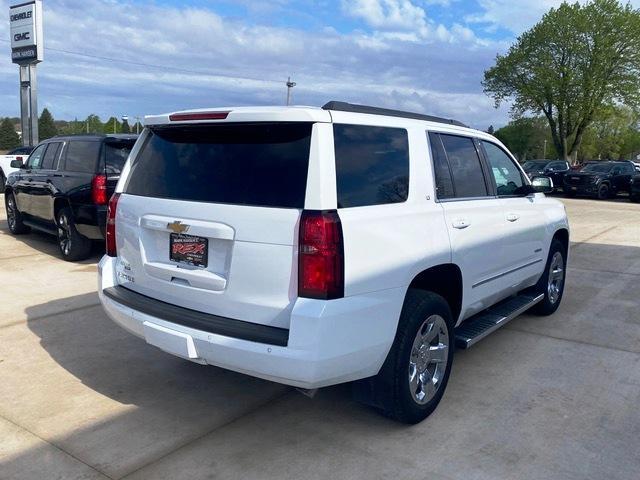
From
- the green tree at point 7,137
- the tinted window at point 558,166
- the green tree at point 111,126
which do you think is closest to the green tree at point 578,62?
the tinted window at point 558,166

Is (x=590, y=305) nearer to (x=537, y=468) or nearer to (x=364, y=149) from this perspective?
(x=537, y=468)

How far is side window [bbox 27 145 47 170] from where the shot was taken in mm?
9320

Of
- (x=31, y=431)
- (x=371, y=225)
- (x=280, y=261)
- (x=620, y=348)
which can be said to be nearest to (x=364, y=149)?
(x=371, y=225)

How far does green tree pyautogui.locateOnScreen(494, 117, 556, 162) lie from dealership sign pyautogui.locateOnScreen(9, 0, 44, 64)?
226ft

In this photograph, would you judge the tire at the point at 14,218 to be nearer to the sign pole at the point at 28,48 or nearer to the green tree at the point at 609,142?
the sign pole at the point at 28,48

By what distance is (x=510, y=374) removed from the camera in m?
4.57

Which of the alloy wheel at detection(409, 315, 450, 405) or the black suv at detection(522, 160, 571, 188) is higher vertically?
the black suv at detection(522, 160, 571, 188)

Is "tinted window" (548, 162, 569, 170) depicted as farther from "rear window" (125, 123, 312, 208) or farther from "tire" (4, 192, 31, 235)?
"rear window" (125, 123, 312, 208)

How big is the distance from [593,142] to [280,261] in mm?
84207

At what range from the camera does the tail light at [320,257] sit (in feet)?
9.78

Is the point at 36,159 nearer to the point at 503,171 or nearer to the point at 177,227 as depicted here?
the point at 177,227

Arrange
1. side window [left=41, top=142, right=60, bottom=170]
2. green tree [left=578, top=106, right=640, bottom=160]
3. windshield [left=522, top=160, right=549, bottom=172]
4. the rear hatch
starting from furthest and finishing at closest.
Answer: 1. green tree [left=578, top=106, right=640, bottom=160]
2. windshield [left=522, top=160, right=549, bottom=172]
3. side window [left=41, top=142, right=60, bottom=170]
4. the rear hatch

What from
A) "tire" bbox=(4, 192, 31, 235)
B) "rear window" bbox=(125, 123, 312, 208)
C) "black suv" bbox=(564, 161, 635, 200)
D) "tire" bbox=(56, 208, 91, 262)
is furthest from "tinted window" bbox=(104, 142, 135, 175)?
"black suv" bbox=(564, 161, 635, 200)

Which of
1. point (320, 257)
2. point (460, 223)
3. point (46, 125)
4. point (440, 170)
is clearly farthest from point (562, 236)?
point (46, 125)
